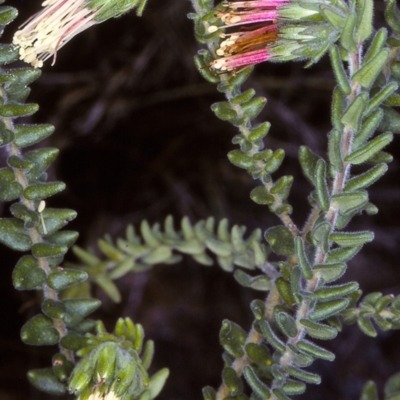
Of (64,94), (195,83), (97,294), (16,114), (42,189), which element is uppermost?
(16,114)

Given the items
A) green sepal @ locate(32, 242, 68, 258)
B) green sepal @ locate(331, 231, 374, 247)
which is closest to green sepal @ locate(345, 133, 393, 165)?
green sepal @ locate(331, 231, 374, 247)

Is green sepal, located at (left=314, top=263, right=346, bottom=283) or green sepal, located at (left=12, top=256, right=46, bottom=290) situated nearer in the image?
green sepal, located at (left=314, top=263, right=346, bottom=283)

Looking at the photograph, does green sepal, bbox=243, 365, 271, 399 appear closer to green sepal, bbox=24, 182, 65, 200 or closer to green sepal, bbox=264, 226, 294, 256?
green sepal, bbox=264, 226, 294, 256

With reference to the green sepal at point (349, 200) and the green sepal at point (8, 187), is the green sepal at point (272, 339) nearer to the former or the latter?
the green sepal at point (349, 200)

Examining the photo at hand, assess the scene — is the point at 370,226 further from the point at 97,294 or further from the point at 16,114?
the point at 16,114

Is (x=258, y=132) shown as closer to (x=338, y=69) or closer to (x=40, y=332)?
(x=338, y=69)

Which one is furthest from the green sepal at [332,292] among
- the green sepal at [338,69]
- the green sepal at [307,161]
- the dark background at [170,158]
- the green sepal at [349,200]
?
the dark background at [170,158]

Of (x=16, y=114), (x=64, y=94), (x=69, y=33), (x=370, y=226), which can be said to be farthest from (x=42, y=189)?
(x=370, y=226)
